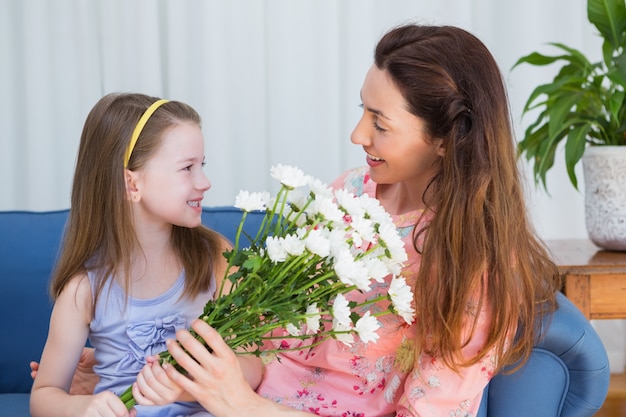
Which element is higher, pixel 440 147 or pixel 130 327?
pixel 440 147

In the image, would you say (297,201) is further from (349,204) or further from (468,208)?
(468,208)

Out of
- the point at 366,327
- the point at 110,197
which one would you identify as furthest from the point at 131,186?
the point at 366,327

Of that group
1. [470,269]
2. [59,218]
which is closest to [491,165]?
[470,269]

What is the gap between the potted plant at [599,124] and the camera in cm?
232

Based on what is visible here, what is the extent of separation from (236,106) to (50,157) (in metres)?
0.73

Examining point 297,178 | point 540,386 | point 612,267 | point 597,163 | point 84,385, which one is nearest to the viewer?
point 297,178

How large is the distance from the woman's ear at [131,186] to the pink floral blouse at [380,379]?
1.39 ft

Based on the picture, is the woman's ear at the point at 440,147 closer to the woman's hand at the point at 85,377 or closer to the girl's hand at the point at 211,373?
the girl's hand at the point at 211,373

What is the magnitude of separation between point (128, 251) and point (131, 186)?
14cm

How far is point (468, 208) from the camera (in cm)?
144

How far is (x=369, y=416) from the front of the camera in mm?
1567

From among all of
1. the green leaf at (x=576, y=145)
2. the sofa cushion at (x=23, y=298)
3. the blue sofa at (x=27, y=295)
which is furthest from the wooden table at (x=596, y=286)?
the sofa cushion at (x=23, y=298)

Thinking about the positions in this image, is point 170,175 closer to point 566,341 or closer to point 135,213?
point 135,213

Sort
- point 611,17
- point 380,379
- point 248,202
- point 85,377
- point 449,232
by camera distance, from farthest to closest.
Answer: point 611,17, point 85,377, point 380,379, point 449,232, point 248,202
